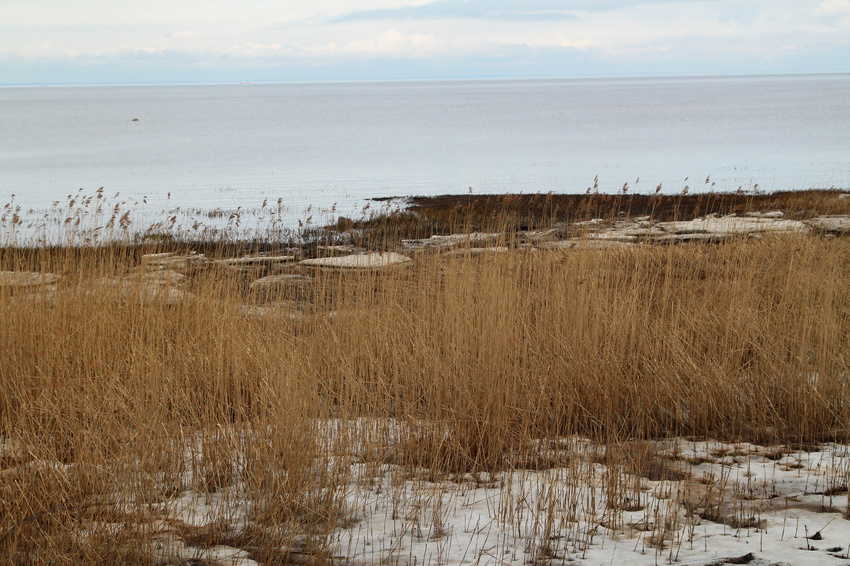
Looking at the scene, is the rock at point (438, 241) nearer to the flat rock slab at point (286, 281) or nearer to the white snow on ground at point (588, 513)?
the flat rock slab at point (286, 281)

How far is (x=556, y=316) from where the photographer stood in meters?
5.97

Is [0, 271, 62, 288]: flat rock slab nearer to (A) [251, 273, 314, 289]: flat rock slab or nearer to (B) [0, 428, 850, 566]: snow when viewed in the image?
(A) [251, 273, 314, 289]: flat rock slab

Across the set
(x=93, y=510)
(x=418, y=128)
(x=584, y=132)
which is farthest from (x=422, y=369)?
(x=418, y=128)

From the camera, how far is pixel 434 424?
4461mm

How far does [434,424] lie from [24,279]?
520cm

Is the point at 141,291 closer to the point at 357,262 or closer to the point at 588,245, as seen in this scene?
the point at 357,262

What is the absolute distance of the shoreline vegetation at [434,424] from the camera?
3279 mm

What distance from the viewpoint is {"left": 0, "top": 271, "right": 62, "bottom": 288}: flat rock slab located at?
6.53m

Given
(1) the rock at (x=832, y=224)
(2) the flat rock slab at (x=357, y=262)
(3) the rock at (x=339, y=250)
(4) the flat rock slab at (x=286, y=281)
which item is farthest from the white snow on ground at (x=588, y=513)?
(1) the rock at (x=832, y=224)

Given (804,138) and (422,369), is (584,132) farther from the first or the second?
(422,369)

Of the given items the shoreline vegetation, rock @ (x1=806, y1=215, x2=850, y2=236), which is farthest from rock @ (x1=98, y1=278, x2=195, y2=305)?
rock @ (x1=806, y1=215, x2=850, y2=236)

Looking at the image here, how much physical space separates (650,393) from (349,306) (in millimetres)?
2841

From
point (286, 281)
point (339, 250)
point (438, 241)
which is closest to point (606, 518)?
point (286, 281)

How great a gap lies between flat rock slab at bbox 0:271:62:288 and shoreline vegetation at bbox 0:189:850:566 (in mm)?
57
